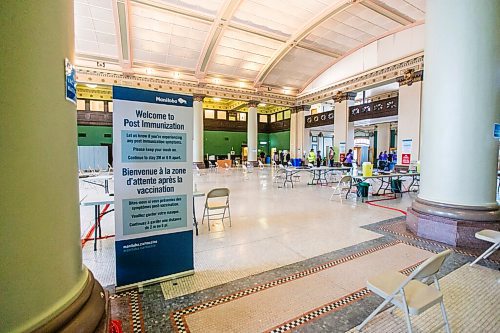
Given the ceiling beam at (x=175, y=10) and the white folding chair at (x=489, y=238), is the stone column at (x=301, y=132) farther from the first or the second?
the white folding chair at (x=489, y=238)

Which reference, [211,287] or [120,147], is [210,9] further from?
[211,287]

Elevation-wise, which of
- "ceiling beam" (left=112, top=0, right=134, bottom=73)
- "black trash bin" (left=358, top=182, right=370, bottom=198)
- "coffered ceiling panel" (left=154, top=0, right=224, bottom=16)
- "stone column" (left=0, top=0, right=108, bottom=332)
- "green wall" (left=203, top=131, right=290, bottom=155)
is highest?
"coffered ceiling panel" (left=154, top=0, right=224, bottom=16)

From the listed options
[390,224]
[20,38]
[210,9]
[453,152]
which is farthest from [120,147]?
[210,9]

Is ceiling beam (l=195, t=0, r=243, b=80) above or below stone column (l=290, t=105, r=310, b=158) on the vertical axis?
above

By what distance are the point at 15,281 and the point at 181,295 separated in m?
1.59

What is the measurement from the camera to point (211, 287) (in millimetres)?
2369

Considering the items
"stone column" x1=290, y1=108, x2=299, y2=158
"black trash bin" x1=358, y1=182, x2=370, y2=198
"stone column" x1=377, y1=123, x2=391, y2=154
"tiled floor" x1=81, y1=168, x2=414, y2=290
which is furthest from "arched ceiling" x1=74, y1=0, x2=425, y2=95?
"tiled floor" x1=81, y1=168, x2=414, y2=290

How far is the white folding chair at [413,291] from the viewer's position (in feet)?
4.91

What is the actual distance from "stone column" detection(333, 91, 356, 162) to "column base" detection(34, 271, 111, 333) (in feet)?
58.5

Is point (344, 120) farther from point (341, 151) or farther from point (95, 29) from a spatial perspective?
point (95, 29)

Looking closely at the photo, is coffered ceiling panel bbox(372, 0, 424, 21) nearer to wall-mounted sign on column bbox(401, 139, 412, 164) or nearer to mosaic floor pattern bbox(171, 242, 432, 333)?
wall-mounted sign on column bbox(401, 139, 412, 164)

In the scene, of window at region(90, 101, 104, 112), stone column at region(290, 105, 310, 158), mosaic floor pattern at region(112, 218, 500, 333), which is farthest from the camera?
stone column at region(290, 105, 310, 158)

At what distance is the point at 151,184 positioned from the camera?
7.57 ft

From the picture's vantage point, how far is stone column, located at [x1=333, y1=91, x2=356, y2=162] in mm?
17375
